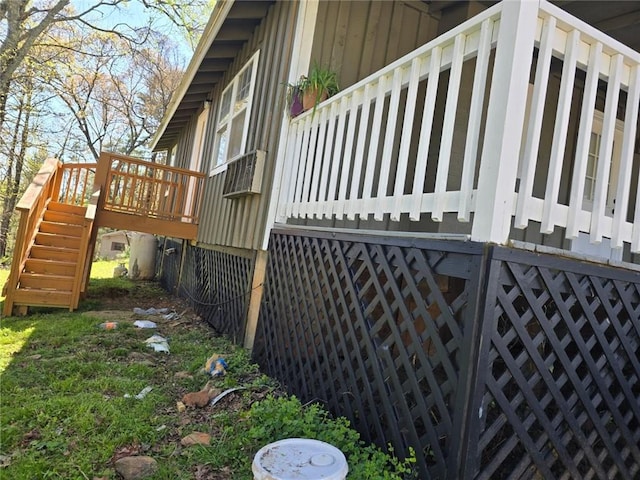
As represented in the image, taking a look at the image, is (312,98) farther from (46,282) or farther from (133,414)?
(46,282)

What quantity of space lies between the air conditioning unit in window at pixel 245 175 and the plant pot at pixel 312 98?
77cm

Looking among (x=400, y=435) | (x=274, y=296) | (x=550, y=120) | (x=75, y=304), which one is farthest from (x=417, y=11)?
(x=75, y=304)

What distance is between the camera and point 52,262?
228 inches

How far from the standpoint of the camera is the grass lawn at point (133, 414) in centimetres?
213

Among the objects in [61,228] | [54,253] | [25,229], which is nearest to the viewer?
[25,229]

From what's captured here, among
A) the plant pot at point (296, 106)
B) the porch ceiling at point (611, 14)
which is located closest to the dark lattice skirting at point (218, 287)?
the plant pot at point (296, 106)

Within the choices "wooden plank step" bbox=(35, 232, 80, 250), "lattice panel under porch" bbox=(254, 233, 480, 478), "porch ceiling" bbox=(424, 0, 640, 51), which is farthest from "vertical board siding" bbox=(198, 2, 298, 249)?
"wooden plank step" bbox=(35, 232, 80, 250)

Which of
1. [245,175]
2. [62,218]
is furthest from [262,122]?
[62,218]

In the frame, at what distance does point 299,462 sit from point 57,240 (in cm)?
604

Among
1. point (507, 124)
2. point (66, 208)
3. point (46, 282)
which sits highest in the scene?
point (507, 124)

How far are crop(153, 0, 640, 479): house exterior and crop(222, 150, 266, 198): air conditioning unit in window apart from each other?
205 mm

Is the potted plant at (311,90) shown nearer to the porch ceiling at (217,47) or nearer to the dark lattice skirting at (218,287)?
the dark lattice skirting at (218,287)

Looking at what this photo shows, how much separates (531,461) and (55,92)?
771 inches

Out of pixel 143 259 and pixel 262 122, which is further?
pixel 143 259
